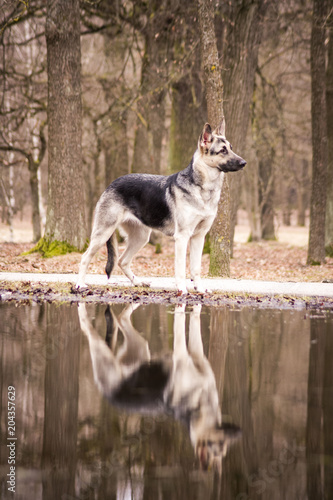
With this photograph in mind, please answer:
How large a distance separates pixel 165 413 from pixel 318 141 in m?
13.9

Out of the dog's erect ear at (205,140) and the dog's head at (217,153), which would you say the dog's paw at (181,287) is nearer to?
the dog's head at (217,153)

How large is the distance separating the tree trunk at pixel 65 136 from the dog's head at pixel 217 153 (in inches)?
297

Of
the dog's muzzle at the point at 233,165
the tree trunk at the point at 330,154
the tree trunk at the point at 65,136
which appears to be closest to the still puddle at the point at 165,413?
the dog's muzzle at the point at 233,165

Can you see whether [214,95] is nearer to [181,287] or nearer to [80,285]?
[181,287]

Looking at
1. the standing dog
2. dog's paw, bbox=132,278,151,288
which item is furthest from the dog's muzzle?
dog's paw, bbox=132,278,151,288

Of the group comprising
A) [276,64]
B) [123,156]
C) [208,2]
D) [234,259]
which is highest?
[276,64]

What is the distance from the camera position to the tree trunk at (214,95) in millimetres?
11992

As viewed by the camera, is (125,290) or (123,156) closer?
(125,290)

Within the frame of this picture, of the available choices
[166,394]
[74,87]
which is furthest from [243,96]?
[166,394]

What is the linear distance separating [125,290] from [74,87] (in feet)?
26.5

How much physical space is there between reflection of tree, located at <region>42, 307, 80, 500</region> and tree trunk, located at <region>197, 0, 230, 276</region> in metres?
6.69

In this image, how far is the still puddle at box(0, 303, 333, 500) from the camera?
283 centimetres

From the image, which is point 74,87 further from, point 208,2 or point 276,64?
point 276,64

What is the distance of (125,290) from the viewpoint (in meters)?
9.77
